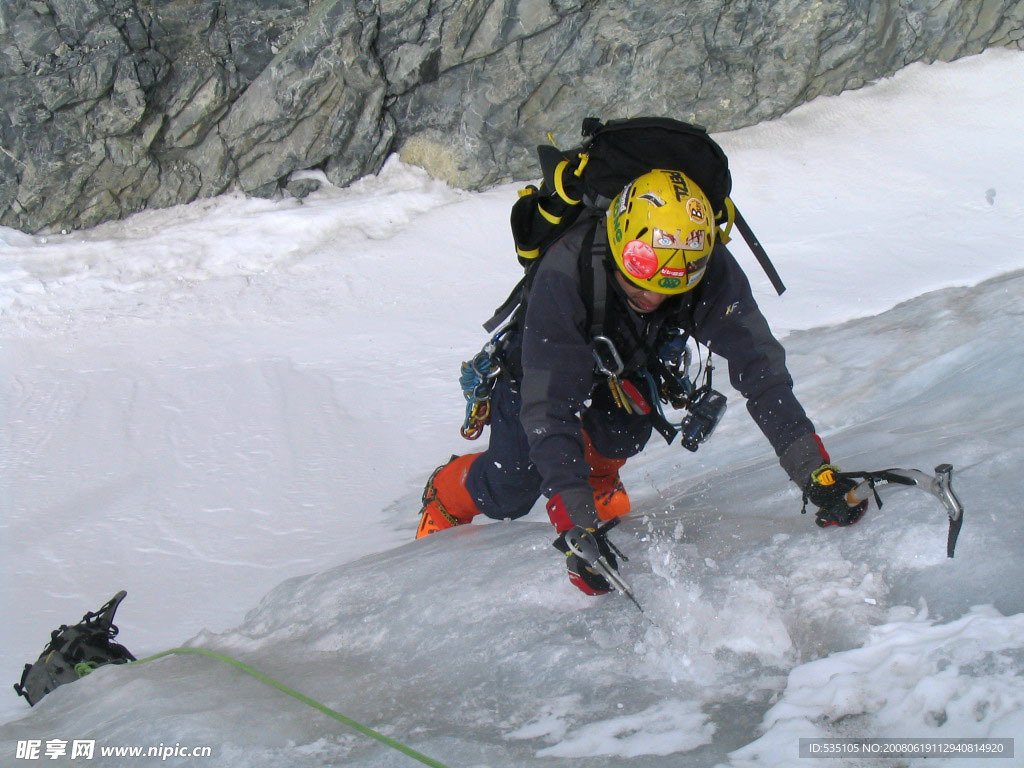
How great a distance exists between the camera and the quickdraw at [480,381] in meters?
3.59

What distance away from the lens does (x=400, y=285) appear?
8.92 meters

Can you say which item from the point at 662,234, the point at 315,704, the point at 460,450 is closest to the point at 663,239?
the point at 662,234

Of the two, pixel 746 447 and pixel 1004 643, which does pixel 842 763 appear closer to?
pixel 1004 643

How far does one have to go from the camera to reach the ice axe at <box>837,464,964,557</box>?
2.31 meters

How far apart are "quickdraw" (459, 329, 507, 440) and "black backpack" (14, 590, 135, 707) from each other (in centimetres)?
170

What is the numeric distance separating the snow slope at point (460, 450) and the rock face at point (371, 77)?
1.51 ft

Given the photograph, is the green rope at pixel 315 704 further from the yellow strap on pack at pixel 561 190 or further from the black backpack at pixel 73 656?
the yellow strap on pack at pixel 561 190

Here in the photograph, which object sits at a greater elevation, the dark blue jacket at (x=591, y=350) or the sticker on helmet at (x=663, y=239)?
the sticker on helmet at (x=663, y=239)

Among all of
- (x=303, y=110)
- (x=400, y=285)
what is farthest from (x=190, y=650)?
(x=303, y=110)

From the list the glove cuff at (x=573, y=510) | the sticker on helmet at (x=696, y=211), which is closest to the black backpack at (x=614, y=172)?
the sticker on helmet at (x=696, y=211)

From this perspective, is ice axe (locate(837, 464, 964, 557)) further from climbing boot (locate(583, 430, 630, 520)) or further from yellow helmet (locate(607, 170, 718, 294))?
climbing boot (locate(583, 430, 630, 520))

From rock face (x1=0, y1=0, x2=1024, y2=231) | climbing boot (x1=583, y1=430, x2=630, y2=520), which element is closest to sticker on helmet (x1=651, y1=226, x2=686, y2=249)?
climbing boot (x1=583, y1=430, x2=630, y2=520)

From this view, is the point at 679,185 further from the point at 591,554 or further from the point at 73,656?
the point at 73,656

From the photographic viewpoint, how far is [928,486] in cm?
242
